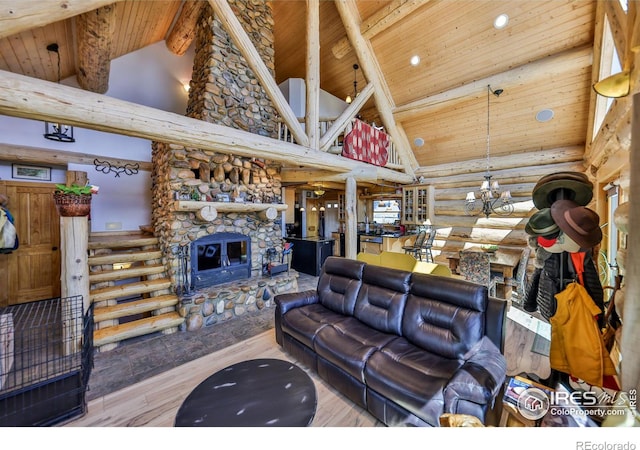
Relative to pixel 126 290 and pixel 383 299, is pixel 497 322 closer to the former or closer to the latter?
pixel 383 299

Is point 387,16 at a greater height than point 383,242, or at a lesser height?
greater

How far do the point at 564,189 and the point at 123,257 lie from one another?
17.3 ft

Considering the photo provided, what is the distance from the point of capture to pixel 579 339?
62.2 inches

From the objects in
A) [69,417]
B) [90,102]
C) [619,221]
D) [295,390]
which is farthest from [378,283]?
[90,102]

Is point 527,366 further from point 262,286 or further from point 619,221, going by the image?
point 262,286

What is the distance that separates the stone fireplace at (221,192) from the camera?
380cm

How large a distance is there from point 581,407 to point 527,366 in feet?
5.27

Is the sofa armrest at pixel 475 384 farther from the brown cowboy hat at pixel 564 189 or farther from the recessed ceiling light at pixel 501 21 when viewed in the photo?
the recessed ceiling light at pixel 501 21

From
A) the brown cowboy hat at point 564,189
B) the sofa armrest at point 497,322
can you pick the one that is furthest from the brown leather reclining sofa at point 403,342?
the brown cowboy hat at point 564,189

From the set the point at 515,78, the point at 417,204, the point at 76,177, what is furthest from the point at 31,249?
the point at 515,78

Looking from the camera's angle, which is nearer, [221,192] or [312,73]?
[312,73]

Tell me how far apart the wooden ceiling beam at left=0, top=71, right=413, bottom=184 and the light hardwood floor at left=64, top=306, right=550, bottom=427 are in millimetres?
2457

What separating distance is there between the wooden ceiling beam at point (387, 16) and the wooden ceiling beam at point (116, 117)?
3010 mm

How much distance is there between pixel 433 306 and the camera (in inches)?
87.1
